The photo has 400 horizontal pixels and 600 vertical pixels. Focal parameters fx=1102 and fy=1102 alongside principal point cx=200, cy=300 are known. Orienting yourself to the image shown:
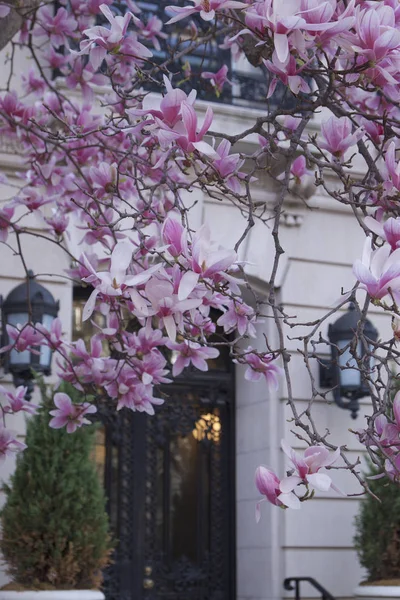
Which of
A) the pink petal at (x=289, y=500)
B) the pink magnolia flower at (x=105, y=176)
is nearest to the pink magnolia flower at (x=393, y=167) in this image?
the pink petal at (x=289, y=500)

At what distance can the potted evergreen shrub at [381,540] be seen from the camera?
27.3ft

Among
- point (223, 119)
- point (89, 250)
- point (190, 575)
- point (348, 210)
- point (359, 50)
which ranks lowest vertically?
point (190, 575)

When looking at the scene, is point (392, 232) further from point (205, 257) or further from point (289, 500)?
point (289, 500)

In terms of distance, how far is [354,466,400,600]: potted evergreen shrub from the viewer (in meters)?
8.32

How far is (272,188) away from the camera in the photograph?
9.98m

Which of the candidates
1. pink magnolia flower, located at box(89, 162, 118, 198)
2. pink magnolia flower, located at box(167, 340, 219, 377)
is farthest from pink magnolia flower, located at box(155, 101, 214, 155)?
pink magnolia flower, located at box(89, 162, 118, 198)

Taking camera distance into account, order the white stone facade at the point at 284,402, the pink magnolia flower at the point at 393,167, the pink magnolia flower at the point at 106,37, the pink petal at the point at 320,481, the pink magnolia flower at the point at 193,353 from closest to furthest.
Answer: the pink petal at the point at 320,481 → the pink magnolia flower at the point at 393,167 → the pink magnolia flower at the point at 106,37 → the pink magnolia flower at the point at 193,353 → the white stone facade at the point at 284,402

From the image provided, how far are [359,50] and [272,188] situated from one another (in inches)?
267

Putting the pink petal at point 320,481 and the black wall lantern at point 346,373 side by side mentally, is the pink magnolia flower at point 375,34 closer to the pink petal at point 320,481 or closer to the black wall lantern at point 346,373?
the pink petal at point 320,481

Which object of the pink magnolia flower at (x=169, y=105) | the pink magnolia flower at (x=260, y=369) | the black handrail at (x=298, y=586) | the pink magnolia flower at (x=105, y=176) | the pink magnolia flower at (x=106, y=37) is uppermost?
the pink magnolia flower at (x=106, y=37)

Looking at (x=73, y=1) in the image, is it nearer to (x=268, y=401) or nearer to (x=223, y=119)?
(x=223, y=119)

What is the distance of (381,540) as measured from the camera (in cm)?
845

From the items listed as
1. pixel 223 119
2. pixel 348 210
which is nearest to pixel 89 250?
pixel 223 119

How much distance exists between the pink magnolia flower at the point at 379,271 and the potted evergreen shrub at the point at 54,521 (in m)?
4.69
